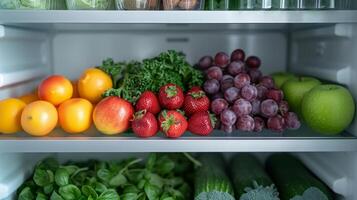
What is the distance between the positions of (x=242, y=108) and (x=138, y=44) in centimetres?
63

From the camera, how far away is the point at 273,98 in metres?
1.08

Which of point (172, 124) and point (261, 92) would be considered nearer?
point (172, 124)

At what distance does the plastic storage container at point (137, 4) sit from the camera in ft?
3.36

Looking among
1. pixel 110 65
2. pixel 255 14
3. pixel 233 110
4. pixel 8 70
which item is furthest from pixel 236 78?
pixel 8 70

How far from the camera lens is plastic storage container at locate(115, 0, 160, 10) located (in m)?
1.02

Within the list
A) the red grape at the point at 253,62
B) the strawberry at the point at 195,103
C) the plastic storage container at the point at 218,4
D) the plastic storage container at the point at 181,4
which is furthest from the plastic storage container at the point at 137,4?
the red grape at the point at 253,62

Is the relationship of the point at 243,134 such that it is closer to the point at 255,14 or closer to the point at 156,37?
the point at 255,14

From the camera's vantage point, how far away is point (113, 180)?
1.22 m

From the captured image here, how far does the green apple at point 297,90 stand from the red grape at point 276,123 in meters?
0.15

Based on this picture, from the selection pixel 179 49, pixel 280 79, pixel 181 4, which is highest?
pixel 181 4

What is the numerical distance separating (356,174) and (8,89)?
1032 millimetres

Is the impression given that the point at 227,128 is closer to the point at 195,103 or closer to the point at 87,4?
the point at 195,103

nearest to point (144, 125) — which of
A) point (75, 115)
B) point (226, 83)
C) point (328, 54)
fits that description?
point (75, 115)

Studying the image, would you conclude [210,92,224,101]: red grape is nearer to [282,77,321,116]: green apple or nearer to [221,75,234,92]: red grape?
[221,75,234,92]: red grape
